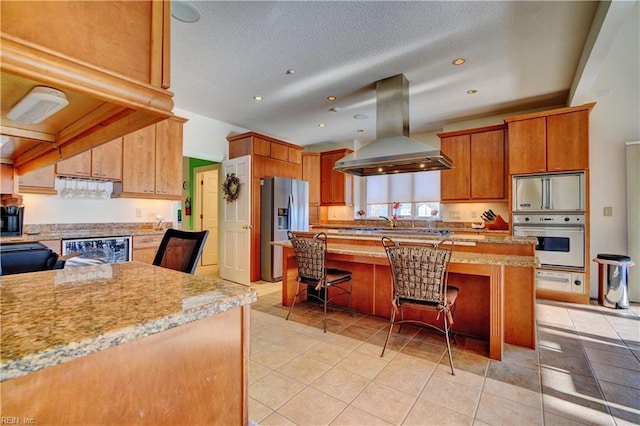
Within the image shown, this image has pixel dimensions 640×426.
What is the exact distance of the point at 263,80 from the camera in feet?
12.0

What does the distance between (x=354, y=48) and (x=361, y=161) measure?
122 centimetres

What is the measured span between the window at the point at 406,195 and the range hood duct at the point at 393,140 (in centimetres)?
203

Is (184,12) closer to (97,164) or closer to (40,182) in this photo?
(97,164)

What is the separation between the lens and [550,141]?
3947mm

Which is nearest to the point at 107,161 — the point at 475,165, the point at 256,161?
the point at 256,161

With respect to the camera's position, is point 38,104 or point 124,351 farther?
point 38,104

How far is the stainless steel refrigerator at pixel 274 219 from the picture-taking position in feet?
16.4

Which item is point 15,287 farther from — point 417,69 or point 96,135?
point 417,69

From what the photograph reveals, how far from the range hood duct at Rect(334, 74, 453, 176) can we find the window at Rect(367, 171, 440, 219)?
6.65ft

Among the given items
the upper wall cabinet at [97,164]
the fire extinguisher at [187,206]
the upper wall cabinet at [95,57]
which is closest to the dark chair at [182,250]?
the upper wall cabinet at [95,57]

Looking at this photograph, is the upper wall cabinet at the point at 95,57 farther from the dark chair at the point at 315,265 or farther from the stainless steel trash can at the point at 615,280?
the stainless steel trash can at the point at 615,280

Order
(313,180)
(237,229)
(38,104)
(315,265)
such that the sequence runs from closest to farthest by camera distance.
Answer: (38,104), (315,265), (237,229), (313,180)

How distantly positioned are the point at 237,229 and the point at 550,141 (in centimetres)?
462

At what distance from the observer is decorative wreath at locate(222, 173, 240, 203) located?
15.8ft
